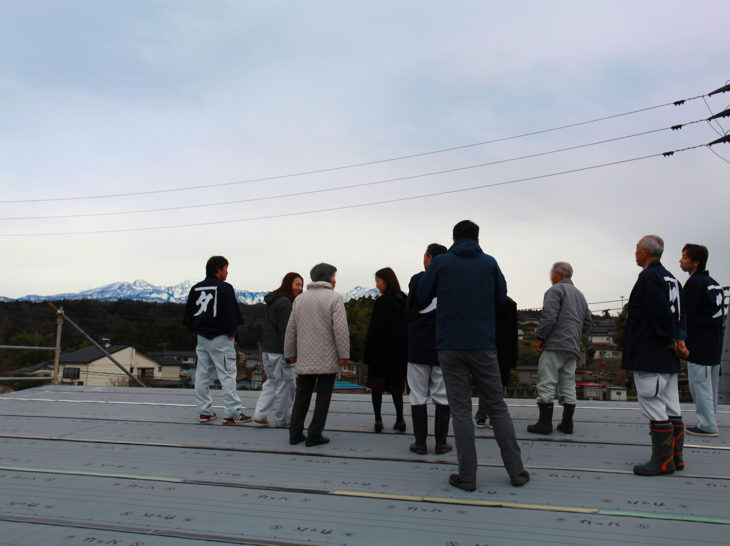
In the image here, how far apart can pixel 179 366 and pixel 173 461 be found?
276 ft

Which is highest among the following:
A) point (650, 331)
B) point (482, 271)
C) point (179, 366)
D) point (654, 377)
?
point (482, 271)

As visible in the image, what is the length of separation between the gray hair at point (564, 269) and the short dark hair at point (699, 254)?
133 cm

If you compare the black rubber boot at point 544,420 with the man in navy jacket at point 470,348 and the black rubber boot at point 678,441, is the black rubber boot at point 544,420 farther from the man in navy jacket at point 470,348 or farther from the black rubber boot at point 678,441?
the man in navy jacket at point 470,348

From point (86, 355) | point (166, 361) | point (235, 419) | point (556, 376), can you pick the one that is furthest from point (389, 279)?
point (166, 361)

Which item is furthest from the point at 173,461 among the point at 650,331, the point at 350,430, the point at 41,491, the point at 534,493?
the point at 650,331

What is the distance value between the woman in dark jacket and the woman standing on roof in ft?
3.42

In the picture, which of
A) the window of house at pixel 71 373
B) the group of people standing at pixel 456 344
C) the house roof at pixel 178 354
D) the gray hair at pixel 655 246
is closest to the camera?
the group of people standing at pixel 456 344

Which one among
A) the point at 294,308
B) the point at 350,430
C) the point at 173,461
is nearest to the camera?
the point at 173,461

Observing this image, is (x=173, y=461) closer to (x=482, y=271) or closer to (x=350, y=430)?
(x=350, y=430)

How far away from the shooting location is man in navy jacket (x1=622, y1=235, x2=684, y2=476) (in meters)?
4.59

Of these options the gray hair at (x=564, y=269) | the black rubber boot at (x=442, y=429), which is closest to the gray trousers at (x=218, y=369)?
the black rubber boot at (x=442, y=429)

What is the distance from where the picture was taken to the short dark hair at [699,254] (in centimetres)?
643

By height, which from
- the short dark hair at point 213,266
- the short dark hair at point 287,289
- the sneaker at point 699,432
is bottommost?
the sneaker at point 699,432

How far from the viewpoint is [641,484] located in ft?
14.3
